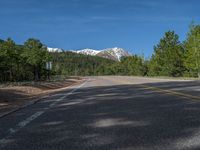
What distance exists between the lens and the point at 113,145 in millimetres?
5984

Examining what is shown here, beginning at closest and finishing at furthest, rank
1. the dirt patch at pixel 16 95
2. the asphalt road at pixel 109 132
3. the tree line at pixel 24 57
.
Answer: the asphalt road at pixel 109 132 → the dirt patch at pixel 16 95 → the tree line at pixel 24 57

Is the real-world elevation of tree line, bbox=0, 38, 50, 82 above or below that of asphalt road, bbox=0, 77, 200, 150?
above

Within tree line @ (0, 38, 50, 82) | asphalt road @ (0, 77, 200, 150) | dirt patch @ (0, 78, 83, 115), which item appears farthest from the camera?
tree line @ (0, 38, 50, 82)

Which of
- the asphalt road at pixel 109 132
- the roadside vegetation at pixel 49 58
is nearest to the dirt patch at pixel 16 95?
the asphalt road at pixel 109 132

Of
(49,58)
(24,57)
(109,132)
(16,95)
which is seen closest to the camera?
(109,132)

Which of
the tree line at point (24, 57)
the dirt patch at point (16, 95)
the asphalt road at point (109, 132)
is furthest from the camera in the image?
the tree line at point (24, 57)

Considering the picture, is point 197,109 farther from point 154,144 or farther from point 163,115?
point 154,144

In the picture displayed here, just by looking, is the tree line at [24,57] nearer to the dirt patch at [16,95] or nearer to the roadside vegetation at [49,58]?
the roadside vegetation at [49,58]

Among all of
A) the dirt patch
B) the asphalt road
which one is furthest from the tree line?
the asphalt road

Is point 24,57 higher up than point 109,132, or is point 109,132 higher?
point 24,57

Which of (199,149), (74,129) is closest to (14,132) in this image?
(74,129)

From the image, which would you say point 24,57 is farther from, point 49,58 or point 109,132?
point 109,132

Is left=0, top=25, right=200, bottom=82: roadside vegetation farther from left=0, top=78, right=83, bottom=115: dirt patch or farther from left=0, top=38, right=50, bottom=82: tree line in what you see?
left=0, top=78, right=83, bottom=115: dirt patch

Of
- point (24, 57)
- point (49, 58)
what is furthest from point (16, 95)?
point (49, 58)
